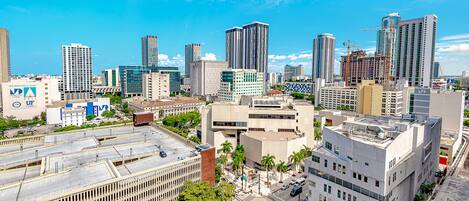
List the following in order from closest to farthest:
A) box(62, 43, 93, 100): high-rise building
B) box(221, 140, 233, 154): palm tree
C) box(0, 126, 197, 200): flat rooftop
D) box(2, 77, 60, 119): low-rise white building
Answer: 1. box(0, 126, 197, 200): flat rooftop
2. box(221, 140, 233, 154): palm tree
3. box(2, 77, 60, 119): low-rise white building
4. box(62, 43, 93, 100): high-rise building

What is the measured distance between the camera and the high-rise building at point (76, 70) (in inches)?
6024

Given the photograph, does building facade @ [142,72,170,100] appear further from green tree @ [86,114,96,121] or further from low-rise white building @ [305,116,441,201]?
low-rise white building @ [305,116,441,201]

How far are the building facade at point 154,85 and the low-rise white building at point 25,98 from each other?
54150mm

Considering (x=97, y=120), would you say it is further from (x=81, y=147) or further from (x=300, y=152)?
(x=300, y=152)

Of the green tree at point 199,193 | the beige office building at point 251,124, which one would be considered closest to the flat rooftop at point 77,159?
the green tree at point 199,193

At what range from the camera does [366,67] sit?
177000 millimetres

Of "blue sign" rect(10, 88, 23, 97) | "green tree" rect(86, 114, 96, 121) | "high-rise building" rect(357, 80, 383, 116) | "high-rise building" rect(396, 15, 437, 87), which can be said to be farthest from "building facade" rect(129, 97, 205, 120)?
"high-rise building" rect(396, 15, 437, 87)

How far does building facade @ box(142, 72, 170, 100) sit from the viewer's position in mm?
163250

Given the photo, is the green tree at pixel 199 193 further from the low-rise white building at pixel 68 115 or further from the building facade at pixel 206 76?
the building facade at pixel 206 76

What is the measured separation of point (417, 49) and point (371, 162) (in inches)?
6621

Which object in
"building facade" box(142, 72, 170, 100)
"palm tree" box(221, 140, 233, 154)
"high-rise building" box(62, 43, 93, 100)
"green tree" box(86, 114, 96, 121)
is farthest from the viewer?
"building facade" box(142, 72, 170, 100)

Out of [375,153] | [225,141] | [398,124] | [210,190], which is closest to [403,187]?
[398,124]

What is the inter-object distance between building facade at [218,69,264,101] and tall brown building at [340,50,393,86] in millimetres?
79109

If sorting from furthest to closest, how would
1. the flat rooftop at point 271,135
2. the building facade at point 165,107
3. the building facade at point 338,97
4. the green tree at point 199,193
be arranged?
1. the building facade at point 338,97
2. the building facade at point 165,107
3. the flat rooftop at point 271,135
4. the green tree at point 199,193
